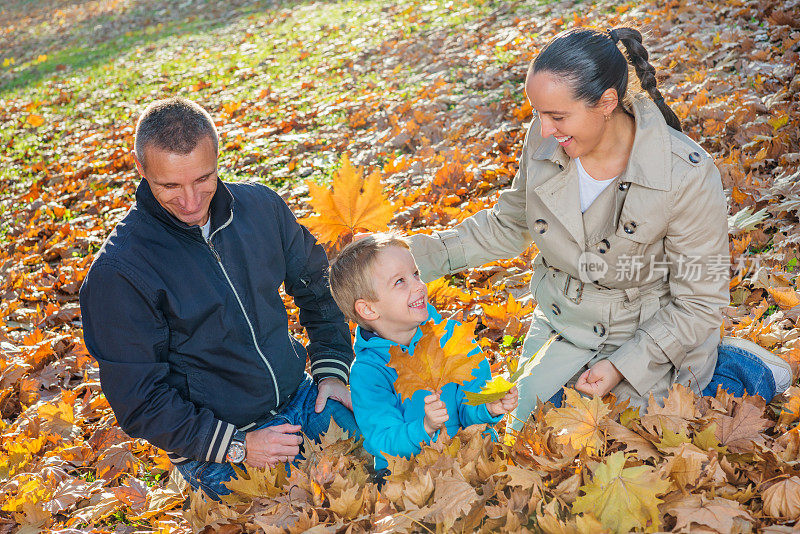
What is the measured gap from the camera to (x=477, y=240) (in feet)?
9.53

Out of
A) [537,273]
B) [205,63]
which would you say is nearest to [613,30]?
[537,273]

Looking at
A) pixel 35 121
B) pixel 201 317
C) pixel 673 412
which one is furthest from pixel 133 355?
pixel 35 121

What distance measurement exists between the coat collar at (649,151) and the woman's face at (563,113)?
5.8 inches

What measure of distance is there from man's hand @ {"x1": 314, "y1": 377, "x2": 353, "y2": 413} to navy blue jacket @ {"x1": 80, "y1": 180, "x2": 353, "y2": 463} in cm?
6

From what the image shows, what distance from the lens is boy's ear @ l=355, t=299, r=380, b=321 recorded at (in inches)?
92.2

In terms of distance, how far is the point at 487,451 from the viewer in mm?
2111

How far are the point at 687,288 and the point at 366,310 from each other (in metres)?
1.25

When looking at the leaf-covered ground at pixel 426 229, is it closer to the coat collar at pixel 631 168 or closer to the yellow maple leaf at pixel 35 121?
the yellow maple leaf at pixel 35 121

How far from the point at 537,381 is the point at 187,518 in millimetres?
1493

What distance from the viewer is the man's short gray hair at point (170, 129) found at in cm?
222

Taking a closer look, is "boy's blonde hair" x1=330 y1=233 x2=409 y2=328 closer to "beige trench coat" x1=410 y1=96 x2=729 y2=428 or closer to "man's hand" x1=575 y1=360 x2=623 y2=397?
"beige trench coat" x1=410 y1=96 x2=729 y2=428

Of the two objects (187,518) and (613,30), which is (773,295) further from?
(187,518)

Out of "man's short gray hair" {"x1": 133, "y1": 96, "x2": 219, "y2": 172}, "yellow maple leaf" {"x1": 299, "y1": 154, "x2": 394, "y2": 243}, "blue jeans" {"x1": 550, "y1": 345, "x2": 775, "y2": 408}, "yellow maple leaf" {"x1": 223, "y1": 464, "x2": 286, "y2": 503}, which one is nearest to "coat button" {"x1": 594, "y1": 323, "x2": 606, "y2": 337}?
"blue jeans" {"x1": 550, "y1": 345, "x2": 775, "y2": 408}

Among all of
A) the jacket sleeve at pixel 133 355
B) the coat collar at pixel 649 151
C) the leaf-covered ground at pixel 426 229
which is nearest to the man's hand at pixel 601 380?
the leaf-covered ground at pixel 426 229
